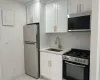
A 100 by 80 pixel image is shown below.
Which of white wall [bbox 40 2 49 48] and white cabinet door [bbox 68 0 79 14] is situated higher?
white cabinet door [bbox 68 0 79 14]

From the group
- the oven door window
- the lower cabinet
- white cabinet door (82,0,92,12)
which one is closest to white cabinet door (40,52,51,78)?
the lower cabinet

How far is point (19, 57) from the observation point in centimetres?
306

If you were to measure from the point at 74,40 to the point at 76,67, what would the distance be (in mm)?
910

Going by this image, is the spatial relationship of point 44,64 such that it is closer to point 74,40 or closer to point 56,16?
point 74,40

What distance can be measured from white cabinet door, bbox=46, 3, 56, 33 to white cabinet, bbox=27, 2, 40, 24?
337mm

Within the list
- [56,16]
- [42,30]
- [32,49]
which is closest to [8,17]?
[42,30]

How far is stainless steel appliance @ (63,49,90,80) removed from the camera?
190 centimetres

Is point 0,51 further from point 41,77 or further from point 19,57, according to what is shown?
point 41,77

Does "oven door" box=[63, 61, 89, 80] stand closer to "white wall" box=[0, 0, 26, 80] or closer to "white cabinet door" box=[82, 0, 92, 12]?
"white cabinet door" box=[82, 0, 92, 12]

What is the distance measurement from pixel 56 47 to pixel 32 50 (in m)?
0.85

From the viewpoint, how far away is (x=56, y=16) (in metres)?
2.70

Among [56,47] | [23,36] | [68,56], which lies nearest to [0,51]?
[23,36]

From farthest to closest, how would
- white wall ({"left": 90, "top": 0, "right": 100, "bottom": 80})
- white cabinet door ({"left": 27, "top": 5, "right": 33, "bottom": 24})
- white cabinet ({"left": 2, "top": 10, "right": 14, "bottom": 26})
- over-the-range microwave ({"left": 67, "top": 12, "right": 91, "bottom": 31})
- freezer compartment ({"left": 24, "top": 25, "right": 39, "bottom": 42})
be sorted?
white cabinet door ({"left": 27, "top": 5, "right": 33, "bottom": 24}) < freezer compartment ({"left": 24, "top": 25, "right": 39, "bottom": 42}) < white cabinet ({"left": 2, "top": 10, "right": 14, "bottom": 26}) < over-the-range microwave ({"left": 67, "top": 12, "right": 91, "bottom": 31}) < white wall ({"left": 90, "top": 0, "right": 100, "bottom": 80})

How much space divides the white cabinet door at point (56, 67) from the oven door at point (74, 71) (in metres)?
0.16
